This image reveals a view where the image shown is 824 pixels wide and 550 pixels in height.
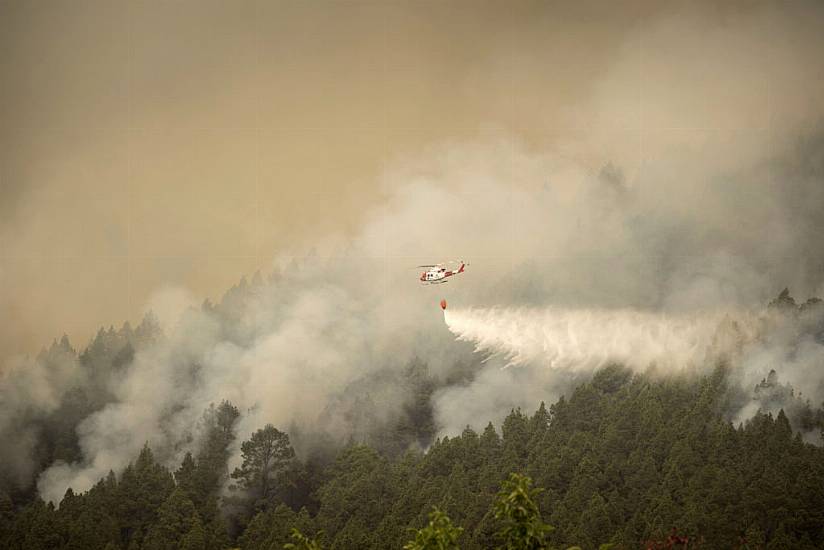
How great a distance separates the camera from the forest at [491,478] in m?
134

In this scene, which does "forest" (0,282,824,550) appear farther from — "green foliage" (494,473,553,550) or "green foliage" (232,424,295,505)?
"green foliage" (494,473,553,550)

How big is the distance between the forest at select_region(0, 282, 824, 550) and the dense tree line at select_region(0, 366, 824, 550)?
0.24 metres

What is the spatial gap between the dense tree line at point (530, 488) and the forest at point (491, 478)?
0.79 feet

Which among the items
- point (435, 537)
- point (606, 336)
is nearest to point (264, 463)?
point (606, 336)

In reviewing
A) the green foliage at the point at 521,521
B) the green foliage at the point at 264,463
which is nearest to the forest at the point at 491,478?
the green foliage at the point at 264,463

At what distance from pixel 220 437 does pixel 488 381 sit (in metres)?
42.3

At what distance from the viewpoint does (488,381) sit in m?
178

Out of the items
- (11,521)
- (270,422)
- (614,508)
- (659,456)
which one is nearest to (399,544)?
(614,508)

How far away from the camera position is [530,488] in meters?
145

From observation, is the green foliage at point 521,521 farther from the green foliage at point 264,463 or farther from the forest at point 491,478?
the green foliage at point 264,463

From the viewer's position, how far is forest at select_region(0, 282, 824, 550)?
133500 millimetres

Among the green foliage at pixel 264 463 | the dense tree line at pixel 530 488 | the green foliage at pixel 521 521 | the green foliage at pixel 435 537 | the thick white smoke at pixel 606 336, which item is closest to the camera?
the green foliage at pixel 521 521

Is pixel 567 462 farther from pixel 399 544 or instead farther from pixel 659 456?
pixel 399 544

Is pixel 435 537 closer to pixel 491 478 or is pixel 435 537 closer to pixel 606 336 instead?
Result: pixel 491 478
